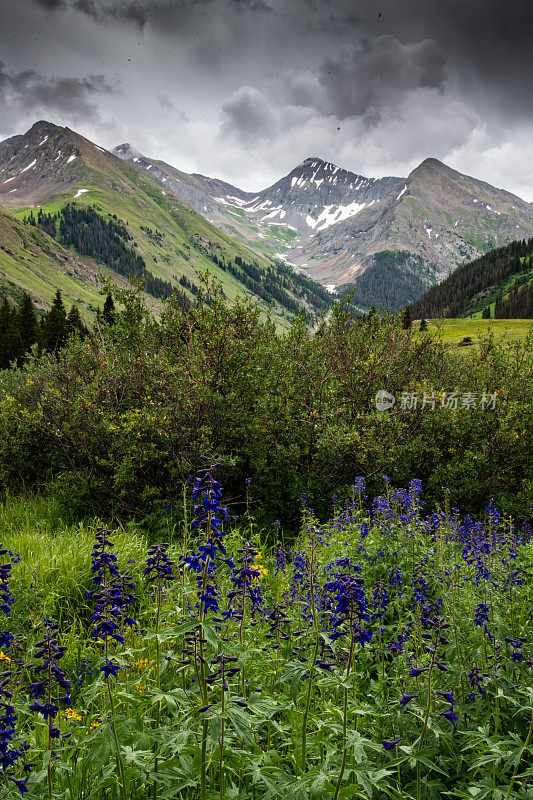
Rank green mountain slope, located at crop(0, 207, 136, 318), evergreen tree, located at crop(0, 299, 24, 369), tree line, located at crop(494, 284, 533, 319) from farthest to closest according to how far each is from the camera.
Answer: tree line, located at crop(494, 284, 533, 319) < green mountain slope, located at crop(0, 207, 136, 318) < evergreen tree, located at crop(0, 299, 24, 369)

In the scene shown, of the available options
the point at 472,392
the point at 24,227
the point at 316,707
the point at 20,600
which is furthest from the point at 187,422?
the point at 24,227

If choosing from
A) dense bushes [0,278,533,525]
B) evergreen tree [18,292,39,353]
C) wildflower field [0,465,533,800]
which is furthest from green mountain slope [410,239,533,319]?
wildflower field [0,465,533,800]

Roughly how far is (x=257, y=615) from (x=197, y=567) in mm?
3187

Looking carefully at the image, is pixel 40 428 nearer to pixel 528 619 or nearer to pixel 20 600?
pixel 20 600

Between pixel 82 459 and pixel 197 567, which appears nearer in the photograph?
pixel 197 567

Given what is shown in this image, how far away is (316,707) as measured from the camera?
388cm

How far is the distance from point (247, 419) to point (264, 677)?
24.0 feet

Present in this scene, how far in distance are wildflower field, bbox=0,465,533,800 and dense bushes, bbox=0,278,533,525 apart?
3.14 meters

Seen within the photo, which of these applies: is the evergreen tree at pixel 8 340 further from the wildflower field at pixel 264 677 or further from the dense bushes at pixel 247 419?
the wildflower field at pixel 264 677

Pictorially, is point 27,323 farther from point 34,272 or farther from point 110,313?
point 34,272

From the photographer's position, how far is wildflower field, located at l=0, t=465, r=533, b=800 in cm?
259

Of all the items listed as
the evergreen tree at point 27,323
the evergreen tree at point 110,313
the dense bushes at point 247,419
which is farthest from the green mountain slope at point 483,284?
the evergreen tree at point 110,313

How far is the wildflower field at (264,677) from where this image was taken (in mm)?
2592

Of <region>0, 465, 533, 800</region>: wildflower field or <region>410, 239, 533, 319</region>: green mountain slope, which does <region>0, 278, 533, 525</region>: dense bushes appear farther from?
<region>410, 239, 533, 319</region>: green mountain slope
